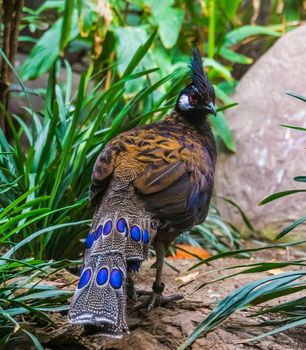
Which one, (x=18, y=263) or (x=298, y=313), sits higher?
(x=18, y=263)

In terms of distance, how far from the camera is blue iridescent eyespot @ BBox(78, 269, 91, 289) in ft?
9.55

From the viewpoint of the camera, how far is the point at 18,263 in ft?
10.2

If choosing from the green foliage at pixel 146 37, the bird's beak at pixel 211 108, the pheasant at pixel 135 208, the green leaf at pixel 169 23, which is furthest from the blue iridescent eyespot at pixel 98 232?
the green leaf at pixel 169 23

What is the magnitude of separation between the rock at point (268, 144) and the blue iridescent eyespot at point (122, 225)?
3.18 metres

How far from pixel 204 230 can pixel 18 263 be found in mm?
2494

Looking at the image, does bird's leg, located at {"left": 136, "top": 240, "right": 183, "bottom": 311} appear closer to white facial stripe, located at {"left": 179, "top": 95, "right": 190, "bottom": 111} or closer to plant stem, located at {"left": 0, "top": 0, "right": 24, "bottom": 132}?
white facial stripe, located at {"left": 179, "top": 95, "right": 190, "bottom": 111}

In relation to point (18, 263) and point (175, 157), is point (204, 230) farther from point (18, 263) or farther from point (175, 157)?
point (18, 263)

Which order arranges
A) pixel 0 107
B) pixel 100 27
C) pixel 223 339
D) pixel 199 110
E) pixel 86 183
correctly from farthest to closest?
pixel 100 27 → pixel 0 107 → pixel 86 183 → pixel 199 110 → pixel 223 339

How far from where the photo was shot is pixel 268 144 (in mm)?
6531

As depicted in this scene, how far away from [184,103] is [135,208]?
1009 mm

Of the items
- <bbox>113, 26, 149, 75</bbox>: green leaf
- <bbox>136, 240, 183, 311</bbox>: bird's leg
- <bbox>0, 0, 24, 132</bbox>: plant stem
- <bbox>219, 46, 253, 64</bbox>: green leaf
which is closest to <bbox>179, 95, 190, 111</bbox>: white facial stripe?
<bbox>136, 240, 183, 311</bbox>: bird's leg

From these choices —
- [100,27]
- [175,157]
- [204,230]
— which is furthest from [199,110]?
[100,27]

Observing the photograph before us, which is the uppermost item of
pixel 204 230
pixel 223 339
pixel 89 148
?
pixel 89 148

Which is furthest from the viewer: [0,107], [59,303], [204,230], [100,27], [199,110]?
[100,27]
